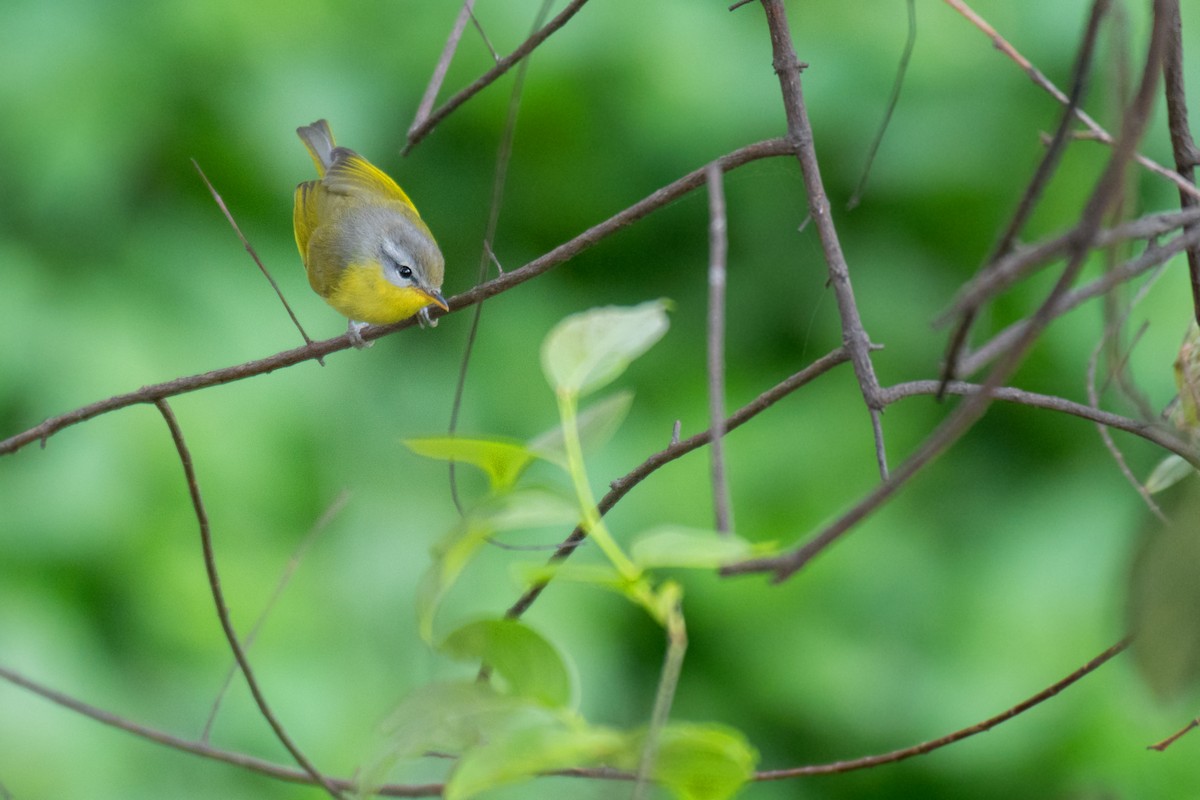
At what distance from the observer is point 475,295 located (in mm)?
598

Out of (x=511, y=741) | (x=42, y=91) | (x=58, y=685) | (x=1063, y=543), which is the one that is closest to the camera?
Result: (x=511, y=741)

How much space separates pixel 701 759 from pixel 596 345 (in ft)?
0.34

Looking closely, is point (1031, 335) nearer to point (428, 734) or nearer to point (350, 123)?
point (428, 734)

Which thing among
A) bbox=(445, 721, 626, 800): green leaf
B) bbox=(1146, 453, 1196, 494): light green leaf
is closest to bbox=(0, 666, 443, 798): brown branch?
bbox=(445, 721, 626, 800): green leaf

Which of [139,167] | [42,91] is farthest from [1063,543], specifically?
[42,91]

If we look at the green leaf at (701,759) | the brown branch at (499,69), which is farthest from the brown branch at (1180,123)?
the green leaf at (701,759)

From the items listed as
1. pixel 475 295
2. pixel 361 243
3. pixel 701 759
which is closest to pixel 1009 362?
pixel 701 759

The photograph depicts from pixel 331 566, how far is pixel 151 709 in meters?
0.25

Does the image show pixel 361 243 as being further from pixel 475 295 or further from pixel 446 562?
pixel 446 562

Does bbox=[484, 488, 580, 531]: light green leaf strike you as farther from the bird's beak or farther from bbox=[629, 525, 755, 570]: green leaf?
the bird's beak

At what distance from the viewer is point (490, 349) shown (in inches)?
59.7

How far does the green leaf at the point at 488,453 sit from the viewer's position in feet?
0.86

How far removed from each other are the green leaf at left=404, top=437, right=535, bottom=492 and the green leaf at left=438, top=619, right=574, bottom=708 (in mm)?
32

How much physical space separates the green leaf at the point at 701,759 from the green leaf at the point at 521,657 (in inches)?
1.0
